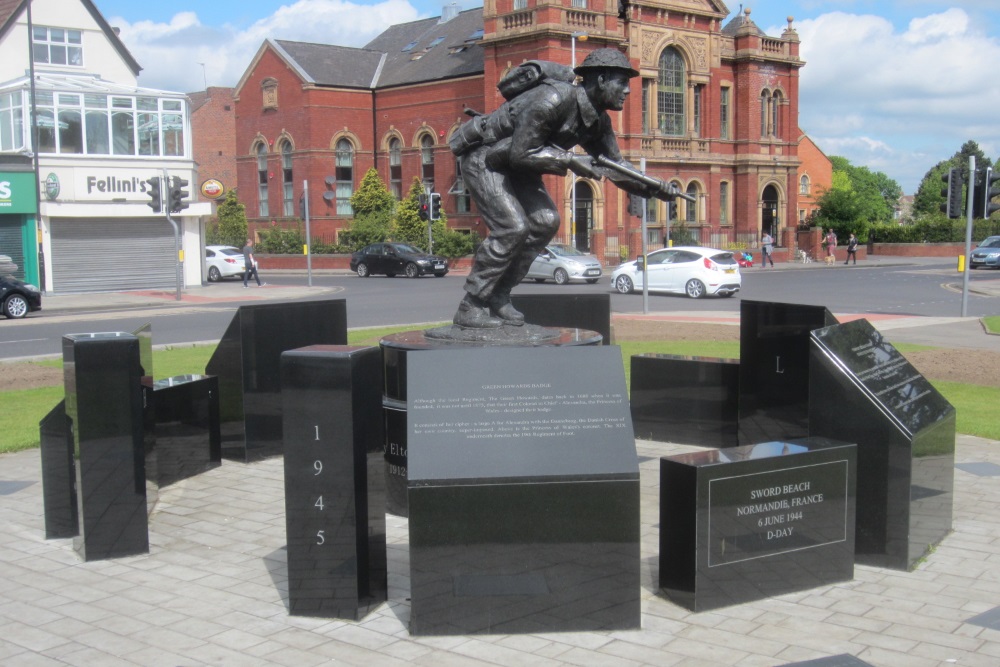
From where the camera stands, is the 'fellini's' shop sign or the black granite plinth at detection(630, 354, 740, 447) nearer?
the black granite plinth at detection(630, 354, 740, 447)

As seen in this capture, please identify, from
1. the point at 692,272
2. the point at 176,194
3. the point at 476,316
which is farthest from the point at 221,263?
the point at 476,316

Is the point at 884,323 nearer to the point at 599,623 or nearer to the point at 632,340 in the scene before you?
the point at 632,340

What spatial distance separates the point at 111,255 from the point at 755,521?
3371 cm

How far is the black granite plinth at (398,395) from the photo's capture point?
25.6ft

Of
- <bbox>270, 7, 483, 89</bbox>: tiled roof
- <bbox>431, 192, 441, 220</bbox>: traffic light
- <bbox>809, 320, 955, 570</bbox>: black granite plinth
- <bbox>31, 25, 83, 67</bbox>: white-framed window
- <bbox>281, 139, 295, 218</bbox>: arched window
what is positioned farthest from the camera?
<bbox>281, 139, 295, 218</bbox>: arched window

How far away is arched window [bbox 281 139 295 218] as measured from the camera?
59344 millimetres

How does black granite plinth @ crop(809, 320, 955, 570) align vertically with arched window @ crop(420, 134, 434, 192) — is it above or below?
below

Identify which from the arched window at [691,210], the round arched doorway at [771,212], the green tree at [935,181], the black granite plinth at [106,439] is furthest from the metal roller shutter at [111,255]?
the green tree at [935,181]

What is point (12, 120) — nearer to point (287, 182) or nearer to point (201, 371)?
point (287, 182)

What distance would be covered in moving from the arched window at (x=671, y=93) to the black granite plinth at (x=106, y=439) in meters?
47.8

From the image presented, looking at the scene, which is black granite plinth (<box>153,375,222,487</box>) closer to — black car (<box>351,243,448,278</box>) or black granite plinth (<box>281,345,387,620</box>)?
black granite plinth (<box>281,345,387,620</box>)

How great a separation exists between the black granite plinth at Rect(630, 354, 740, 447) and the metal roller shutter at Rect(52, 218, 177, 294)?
28.8 m

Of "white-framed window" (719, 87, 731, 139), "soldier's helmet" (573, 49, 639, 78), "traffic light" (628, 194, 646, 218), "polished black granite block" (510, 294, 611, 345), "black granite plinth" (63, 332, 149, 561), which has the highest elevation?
"white-framed window" (719, 87, 731, 139)

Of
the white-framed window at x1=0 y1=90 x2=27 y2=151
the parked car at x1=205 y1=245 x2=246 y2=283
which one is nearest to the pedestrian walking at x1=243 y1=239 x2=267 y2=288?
the parked car at x1=205 y1=245 x2=246 y2=283
